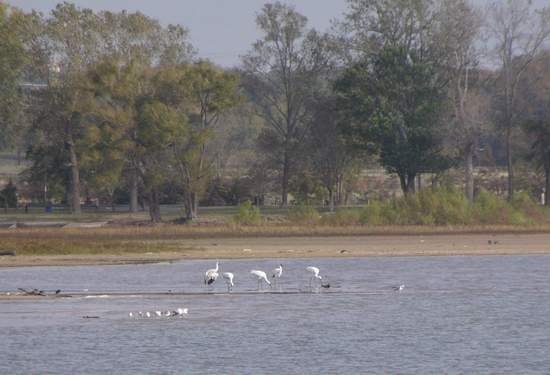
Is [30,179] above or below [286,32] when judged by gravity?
below

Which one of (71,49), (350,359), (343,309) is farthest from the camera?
(71,49)

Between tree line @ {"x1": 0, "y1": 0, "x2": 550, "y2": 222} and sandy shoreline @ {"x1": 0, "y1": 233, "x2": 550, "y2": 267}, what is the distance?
A: 42.2ft

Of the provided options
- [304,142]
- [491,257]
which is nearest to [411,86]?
[304,142]

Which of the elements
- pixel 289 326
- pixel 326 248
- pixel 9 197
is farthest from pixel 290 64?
pixel 289 326

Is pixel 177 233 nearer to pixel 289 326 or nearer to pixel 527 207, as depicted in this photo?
pixel 527 207

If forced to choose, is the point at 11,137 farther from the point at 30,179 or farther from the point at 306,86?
the point at 306,86

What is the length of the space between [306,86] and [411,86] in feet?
37.9

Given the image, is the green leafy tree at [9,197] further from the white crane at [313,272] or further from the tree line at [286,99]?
the white crane at [313,272]

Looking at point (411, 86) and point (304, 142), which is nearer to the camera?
point (411, 86)

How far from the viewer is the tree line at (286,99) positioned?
179 feet

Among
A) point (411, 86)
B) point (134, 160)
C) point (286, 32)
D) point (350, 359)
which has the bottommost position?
point (350, 359)

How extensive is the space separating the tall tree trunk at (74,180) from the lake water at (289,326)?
29816 mm

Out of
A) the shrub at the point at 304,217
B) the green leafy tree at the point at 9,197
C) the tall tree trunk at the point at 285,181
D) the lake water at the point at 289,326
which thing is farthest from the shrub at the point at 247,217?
the green leafy tree at the point at 9,197

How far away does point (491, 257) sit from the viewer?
1438 inches
